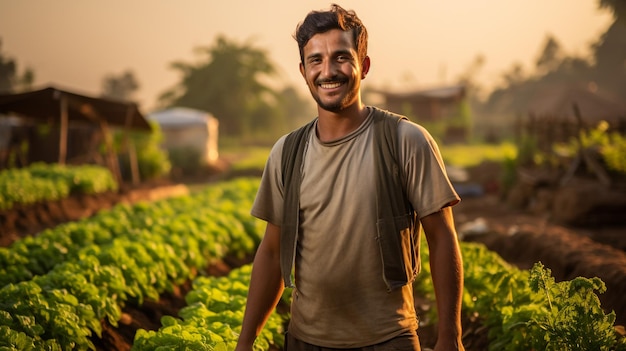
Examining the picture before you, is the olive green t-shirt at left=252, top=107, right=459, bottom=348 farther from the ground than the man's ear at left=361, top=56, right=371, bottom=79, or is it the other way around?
the man's ear at left=361, top=56, right=371, bottom=79

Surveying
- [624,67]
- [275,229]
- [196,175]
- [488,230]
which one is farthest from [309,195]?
[624,67]

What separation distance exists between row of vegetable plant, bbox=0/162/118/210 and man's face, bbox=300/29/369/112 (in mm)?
8816

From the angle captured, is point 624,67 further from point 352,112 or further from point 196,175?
point 352,112

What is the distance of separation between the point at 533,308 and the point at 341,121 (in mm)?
2073

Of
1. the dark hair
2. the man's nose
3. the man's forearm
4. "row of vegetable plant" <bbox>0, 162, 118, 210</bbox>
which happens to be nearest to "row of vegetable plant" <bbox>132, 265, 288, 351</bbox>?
the man's forearm

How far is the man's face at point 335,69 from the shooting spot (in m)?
2.41

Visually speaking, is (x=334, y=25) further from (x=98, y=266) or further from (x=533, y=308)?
(x=98, y=266)

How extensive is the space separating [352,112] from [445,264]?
698mm

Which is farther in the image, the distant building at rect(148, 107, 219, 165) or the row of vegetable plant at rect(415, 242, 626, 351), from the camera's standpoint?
the distant building at rect(148, 107, 219, 165)

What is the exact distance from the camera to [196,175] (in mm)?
25156

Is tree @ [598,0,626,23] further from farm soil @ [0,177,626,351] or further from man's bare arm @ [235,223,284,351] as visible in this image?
man's bare arm @ [235,223,284,351]

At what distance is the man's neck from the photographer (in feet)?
8.09

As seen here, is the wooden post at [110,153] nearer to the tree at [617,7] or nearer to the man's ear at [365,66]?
the man's ear at [365,66]

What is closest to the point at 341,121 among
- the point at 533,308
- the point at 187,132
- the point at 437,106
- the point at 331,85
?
the point at 331,85
